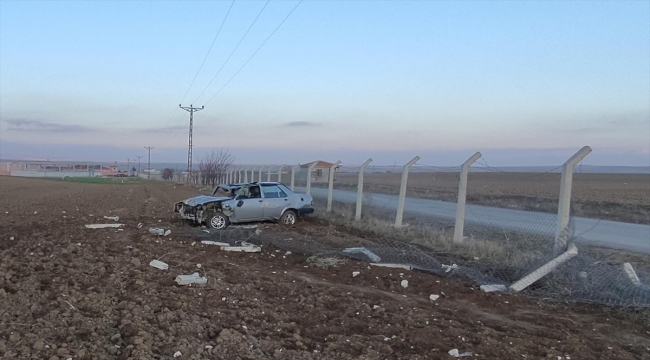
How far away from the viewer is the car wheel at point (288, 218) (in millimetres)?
18062

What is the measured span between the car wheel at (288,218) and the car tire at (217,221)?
200 cm

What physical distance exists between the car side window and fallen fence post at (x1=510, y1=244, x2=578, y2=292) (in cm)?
1051

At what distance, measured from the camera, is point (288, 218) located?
18.2 metres

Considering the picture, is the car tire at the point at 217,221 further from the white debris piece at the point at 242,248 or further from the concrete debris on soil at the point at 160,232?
the white debris piece at the point at 242,248

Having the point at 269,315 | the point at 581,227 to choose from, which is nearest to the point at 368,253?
the point at 269,315

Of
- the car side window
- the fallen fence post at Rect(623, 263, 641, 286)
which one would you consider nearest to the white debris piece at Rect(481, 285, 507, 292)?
the fallen fence post at Rect(623, 263, 641, 286)

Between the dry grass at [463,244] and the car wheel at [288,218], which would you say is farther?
the car wheel at [288,218]

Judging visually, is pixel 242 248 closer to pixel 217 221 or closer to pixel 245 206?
pixel 217 221

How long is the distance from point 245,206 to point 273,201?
1009 millimetres

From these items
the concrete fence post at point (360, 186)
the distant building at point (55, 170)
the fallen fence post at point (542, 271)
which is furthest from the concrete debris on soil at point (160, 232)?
the distant building at point (55, 170)

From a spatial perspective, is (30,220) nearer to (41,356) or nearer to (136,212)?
(136,212)

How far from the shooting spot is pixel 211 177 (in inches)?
2392

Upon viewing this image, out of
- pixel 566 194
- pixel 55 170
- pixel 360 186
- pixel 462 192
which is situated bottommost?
pixel 55 170

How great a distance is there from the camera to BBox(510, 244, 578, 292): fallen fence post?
27.6 ft
